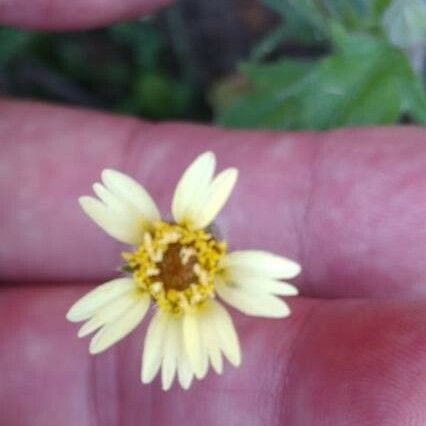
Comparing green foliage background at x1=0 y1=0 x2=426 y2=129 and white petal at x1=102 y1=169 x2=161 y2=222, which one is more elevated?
green foliage background at x1=0 y1=0 x2=426 y2=129

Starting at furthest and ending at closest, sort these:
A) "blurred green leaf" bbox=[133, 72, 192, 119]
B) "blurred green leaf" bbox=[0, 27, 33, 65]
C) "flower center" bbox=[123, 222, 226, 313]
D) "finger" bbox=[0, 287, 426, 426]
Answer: "blurred green leaf" bbox=[133, 72, 192, 119], "blurred green leaf" bbox=[0, 27, 33, 65], "flower center" bbox=[123, 222, 226, 313], "finger" bbox=[0, 287, 426, 426]

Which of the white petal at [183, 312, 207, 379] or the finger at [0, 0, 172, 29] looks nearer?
the white petal at [183, 312, 207, 379]

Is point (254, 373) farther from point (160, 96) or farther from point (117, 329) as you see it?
point (160, 96)

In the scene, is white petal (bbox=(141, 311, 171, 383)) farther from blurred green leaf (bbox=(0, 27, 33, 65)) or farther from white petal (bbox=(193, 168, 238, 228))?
blurred green leaf (bbox=(0, 27, 33, 65))

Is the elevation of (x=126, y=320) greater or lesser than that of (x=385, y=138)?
lesser

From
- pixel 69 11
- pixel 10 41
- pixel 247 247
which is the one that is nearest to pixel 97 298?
pixel 247 247

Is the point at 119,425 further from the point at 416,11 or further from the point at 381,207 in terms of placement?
the point at 416,11

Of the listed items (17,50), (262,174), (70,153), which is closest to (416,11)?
(262,174)

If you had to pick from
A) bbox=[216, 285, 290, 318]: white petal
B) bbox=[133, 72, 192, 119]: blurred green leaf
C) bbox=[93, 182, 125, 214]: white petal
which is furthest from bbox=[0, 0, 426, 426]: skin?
bbox=[133, 72, 192, 119]: blurred green leaf
